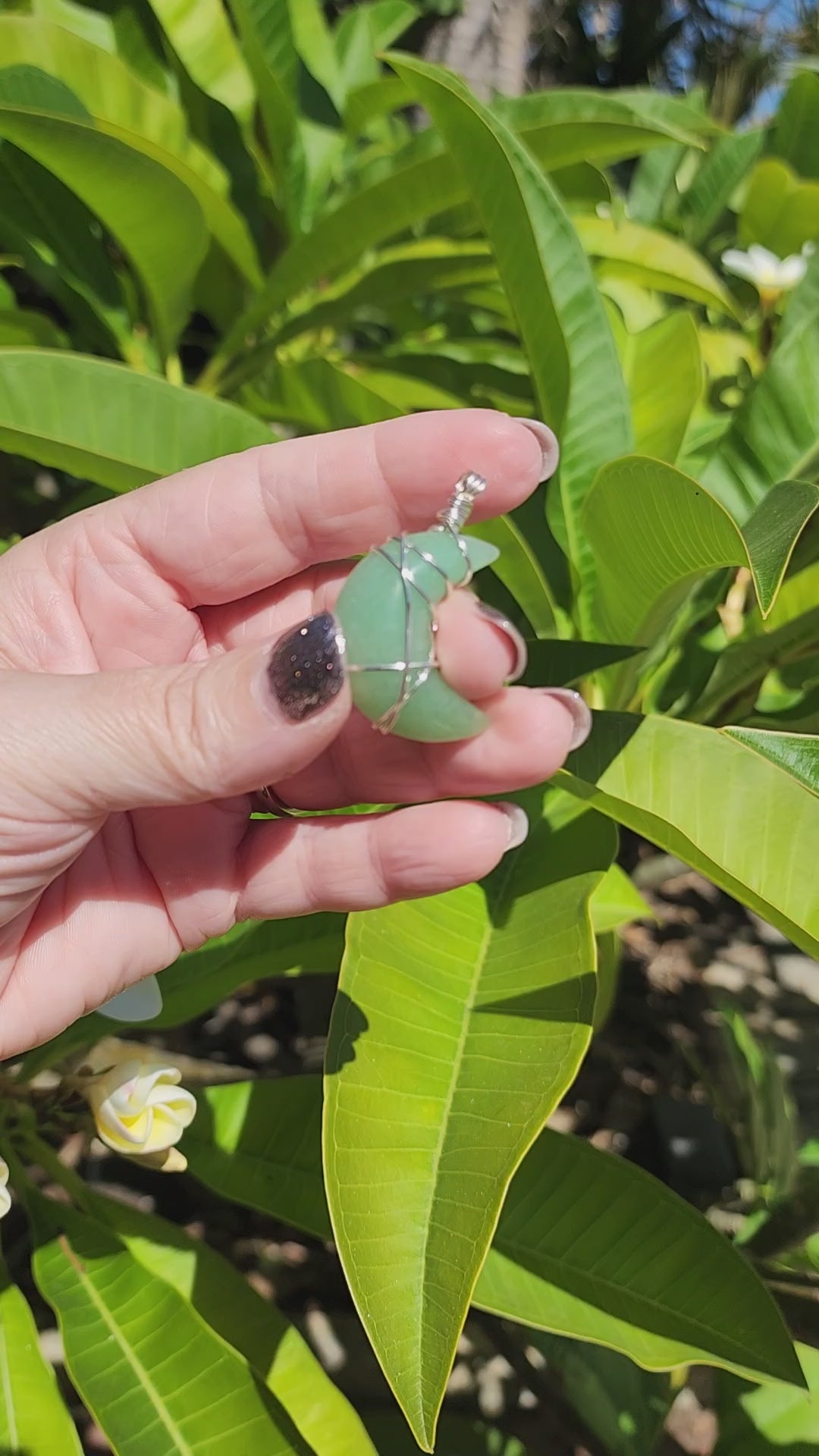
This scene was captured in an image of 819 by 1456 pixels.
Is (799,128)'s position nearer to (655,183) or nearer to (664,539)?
(655,183)

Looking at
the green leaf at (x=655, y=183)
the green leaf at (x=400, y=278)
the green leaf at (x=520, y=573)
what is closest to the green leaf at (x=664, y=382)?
the green leaf at (x=520, y=573)

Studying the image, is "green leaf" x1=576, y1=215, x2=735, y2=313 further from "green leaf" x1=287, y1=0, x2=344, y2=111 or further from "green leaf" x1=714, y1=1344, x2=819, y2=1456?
"green leaf" x1=714, y1=1344, x2=819, y2=1456

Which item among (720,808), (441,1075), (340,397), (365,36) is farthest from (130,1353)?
(365,36)

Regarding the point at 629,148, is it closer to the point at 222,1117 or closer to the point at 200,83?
the point at 200,83

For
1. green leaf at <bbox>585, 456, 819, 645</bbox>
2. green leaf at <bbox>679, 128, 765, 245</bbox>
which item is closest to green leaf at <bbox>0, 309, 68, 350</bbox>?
green leaf at <bbox>585, 456, 819, 645</bbox>

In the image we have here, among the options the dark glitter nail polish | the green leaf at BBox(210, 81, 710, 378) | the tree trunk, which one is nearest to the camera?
the dark glitter nail polish

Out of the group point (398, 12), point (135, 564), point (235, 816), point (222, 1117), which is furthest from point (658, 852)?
point (398, 12)

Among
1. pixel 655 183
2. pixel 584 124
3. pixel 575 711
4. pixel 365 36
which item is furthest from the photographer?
pixel 655 183
